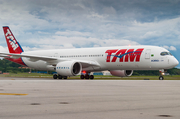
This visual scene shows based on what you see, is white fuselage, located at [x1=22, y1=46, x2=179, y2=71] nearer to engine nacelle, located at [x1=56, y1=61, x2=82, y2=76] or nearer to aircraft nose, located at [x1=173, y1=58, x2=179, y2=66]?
aircraft nose, located at [x1=173, y1=58, x2=179, y2=66]

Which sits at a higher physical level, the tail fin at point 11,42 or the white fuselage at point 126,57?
the tail fin at point 11,42

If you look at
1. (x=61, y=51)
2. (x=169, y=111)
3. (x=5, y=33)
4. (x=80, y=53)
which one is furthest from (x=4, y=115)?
(x=5, y=33)

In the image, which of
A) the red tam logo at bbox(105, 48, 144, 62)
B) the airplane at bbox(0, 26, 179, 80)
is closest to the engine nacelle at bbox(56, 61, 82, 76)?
the airplane at bbox(0, 26, 179, 80)

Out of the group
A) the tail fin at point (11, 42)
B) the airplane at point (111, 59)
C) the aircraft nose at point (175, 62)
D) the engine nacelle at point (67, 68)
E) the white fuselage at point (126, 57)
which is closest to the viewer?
the aircraft nose at point (175, 62)

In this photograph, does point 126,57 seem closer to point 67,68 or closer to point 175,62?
point 175,62

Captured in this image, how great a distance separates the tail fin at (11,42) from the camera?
104ft

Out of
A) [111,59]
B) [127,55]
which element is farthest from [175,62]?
[111,59]

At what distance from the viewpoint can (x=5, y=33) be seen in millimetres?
31859

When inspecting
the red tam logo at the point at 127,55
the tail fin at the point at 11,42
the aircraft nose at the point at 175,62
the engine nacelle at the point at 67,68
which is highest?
the tail fin at the point at 11,42

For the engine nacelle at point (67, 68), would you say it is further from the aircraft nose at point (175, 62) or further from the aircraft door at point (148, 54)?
the aircraft nose at point (175, 62)

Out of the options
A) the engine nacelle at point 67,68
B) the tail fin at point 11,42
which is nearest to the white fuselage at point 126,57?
the engine nacelle at point 67,68

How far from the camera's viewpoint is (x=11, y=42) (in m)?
31.6

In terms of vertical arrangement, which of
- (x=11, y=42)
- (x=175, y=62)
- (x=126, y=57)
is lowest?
(x=175, y=62)

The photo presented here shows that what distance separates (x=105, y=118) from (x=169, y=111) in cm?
145
